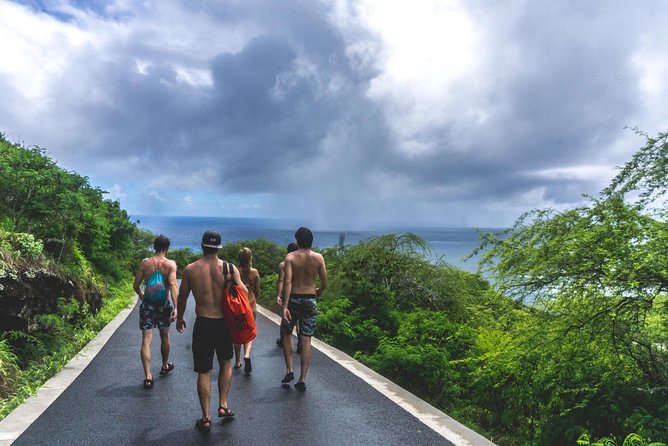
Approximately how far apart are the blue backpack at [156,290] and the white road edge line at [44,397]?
1.58 meters

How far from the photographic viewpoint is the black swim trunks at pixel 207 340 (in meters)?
5.28

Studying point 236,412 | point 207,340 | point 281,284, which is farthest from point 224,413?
point 281,284

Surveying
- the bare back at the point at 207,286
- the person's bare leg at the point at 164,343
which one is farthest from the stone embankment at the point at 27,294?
the bare back at the point at 207,286

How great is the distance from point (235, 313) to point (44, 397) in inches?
120

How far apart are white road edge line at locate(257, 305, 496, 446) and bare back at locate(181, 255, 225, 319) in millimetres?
2578

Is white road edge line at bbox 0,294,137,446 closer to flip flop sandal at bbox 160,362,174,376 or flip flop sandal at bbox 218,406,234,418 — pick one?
flip flop sandal at bbox 160,362,174,376

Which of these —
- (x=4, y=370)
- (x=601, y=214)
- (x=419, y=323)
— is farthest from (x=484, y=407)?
(x=4, y=370)

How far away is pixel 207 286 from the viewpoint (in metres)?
5.34

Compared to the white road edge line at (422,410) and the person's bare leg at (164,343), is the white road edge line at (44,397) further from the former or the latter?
the white road edge line at (422,410)

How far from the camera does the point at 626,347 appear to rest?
22.9 ft

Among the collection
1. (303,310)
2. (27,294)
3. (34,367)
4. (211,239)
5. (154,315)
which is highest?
(211,239)

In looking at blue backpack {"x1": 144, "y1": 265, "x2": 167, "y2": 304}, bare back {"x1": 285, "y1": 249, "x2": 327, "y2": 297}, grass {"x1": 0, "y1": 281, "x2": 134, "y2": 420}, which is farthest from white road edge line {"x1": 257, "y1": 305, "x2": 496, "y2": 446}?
grass {"x1": 0, "y1": 281, "x2": 134, "y2": 420}

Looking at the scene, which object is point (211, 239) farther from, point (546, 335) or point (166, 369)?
point (546, 335)

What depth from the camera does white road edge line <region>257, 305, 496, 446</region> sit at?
16.8ft
